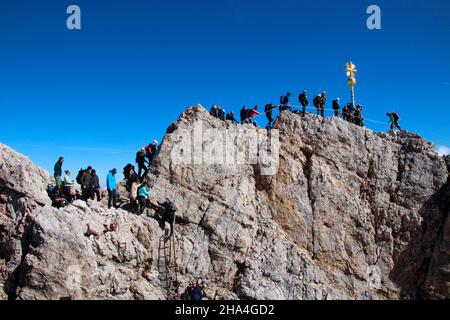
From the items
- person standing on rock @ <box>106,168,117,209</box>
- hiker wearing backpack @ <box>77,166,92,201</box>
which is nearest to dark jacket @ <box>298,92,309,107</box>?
person standing on rock @ <box>106,168,117,209</box>

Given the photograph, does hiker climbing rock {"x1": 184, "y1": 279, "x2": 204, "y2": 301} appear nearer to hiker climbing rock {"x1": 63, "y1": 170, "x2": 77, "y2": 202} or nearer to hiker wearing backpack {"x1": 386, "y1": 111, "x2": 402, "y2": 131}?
hiker climbing rock {"x1": 63, "y1": 170, "x2": 77, "y2": 202}

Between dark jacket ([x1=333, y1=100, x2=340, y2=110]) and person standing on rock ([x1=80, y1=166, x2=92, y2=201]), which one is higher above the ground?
dark jacket ([x1=333, y1=100, x2=340, y2=110])

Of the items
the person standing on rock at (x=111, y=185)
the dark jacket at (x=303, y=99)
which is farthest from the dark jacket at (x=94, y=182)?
the dark jacket at (x=303, y=99)

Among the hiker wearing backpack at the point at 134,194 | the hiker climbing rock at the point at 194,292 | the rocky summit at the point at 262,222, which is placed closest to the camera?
the hiker climbing rock at the point at 194,292

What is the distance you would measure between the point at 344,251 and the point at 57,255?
1858 centimetres

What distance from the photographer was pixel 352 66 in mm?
37750

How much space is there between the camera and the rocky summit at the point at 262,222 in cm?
2166

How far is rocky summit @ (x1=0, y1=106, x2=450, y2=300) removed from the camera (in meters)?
21.7

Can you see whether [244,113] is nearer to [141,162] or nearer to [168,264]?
[141,162]

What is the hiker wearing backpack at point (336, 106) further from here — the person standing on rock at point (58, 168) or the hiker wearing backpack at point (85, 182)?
the person standing on rock at point (58, 168)

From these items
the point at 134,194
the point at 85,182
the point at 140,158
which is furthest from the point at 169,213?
the point at 85,182

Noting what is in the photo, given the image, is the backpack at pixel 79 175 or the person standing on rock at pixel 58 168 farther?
the backpack at pixel 79 175
